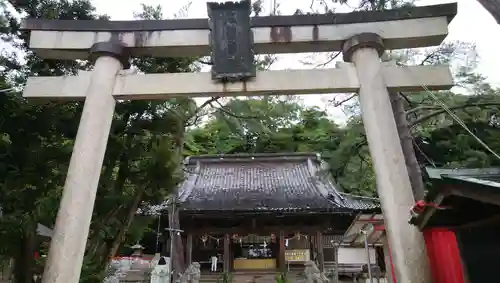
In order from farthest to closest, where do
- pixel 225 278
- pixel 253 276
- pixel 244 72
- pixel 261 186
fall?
pixel 261 186 → pixel 253 276 → pixel 225 278 → pixel 244 72

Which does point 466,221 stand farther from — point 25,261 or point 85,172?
point 25,261

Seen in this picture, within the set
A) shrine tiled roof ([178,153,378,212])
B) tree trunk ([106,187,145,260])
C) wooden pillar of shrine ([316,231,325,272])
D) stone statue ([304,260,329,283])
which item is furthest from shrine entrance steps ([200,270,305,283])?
tree trunk ([106,187,145,260])

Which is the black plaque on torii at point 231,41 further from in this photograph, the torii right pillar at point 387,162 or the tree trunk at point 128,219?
the tree trunk at point 128,219

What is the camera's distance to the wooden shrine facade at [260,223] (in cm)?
1262

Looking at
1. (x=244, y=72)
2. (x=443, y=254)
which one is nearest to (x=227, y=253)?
(x=244, y=72)

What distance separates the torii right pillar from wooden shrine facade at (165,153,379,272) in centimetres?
843

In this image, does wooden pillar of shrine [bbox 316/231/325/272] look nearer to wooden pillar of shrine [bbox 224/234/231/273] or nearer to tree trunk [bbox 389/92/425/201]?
wooden pillar of shrine [bbox 224/234/231/273]

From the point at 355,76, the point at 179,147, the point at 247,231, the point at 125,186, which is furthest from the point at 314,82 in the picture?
the point at 247,231

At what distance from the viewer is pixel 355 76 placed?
4.48m

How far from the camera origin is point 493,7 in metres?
2.96

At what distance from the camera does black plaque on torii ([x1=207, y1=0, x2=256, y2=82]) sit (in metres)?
4.48

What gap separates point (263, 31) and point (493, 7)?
2.41 meters

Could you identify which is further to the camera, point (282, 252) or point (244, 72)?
point (282, 252)

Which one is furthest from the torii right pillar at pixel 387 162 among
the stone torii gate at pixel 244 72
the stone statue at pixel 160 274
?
the stone statue at pixel 160 274
